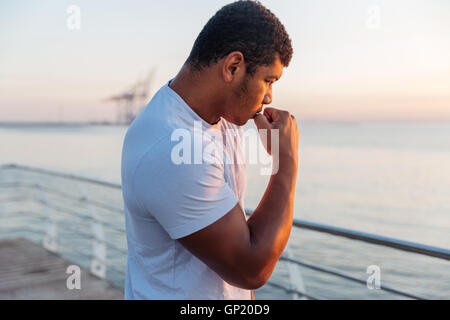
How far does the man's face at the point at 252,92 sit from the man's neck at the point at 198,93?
4 centimetres

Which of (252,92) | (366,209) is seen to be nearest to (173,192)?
(252,92)

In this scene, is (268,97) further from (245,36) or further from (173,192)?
(173,192)

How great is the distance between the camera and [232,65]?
2.79 ft

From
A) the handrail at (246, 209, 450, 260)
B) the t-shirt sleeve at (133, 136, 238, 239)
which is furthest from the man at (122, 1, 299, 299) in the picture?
the handrail at (246, 209, 450, 260)

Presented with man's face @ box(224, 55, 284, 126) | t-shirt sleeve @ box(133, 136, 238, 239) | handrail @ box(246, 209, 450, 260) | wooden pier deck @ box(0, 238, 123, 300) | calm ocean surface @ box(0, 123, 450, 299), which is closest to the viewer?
t-shirt sleeve @ box(133, 136, 238, 239)

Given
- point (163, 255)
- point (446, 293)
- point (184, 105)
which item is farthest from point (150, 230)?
point (446, 293)

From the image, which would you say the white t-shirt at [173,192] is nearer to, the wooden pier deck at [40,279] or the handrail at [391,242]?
the handrail at [391,242]

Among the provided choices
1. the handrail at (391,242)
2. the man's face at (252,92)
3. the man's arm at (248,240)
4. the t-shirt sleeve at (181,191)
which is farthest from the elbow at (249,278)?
the handrail at (391,242)

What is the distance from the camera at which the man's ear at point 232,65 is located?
839 mm

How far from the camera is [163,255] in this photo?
875mm

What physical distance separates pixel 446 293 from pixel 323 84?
17.2 m

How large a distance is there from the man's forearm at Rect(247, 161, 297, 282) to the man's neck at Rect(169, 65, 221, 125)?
182 mm

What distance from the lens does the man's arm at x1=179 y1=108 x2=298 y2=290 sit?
30.9 inches

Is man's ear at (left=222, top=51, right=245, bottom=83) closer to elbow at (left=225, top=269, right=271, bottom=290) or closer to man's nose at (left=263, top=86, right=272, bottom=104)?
man's nose at (left=263, top=86, right=272, bottom=104)
